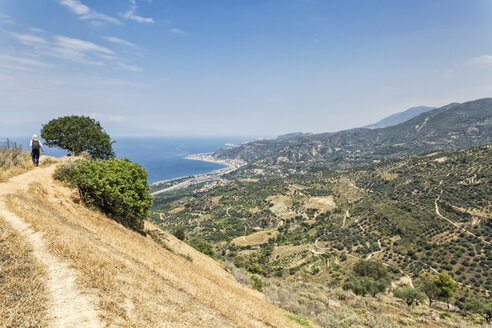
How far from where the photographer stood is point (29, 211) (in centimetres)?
1080

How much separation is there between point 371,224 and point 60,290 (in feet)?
302

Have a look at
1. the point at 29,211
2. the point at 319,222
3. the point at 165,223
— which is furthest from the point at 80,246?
the point at 165,223

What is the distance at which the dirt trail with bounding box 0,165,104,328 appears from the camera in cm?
554

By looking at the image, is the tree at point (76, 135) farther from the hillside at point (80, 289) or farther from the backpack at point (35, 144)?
the hillside at point (80, 289)

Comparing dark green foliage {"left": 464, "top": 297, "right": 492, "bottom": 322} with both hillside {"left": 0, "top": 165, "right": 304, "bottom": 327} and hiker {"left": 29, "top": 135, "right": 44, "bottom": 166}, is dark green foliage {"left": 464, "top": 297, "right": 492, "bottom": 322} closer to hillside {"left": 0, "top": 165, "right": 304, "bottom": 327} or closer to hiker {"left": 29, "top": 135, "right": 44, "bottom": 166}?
hillside {"left": 0, "top": 165, "right": 304, "bottom": 327}

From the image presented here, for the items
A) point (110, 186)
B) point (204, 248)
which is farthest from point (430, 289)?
point (110, 186)

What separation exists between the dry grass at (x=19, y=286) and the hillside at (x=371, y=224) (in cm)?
2593

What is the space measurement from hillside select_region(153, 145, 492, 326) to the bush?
2668 cm

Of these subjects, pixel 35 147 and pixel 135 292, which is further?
pixel 35 147

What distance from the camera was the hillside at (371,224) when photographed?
52.2 metres

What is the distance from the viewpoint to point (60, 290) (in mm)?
6430

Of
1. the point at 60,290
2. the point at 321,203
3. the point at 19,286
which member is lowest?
the point at 321,203

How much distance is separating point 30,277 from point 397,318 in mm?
25860

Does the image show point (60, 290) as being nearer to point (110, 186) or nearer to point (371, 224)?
point (110, 186)
